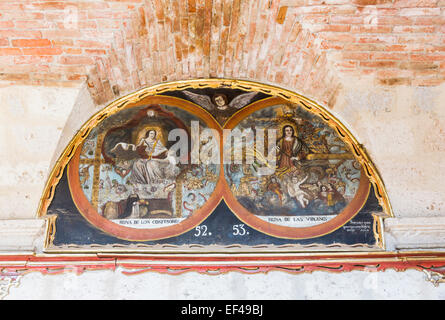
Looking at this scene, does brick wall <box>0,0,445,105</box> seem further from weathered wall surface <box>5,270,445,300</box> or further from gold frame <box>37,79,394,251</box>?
weathered wall surface <box>5,270,445,300</box>

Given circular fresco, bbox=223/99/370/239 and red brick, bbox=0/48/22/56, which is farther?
circular fresco, bbox=223/99/370/239

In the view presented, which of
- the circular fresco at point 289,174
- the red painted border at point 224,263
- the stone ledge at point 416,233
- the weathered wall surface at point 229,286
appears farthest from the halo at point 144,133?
the stone ledge at point 416,233

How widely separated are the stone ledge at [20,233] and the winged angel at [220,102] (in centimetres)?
179

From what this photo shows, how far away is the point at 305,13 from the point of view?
353cm

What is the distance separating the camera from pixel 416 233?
3.78 metres

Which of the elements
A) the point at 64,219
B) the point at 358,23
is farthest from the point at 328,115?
the point at 64,219

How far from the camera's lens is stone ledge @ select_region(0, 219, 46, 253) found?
3707 mm

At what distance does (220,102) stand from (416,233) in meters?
2.11

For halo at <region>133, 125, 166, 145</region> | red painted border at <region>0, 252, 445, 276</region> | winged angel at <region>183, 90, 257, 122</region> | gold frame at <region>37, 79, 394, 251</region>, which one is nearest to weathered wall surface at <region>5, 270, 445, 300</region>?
red painted border at <region>0, 252, 445, 276</region>

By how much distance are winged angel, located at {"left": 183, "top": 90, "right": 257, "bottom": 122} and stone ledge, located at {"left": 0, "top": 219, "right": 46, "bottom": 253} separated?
1.79 meters

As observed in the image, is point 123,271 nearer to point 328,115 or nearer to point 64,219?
point 64,219

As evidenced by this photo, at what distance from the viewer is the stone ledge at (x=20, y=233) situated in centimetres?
371

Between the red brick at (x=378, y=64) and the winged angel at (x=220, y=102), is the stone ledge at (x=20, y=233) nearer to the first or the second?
the winged angel at (x=220, y=102)
